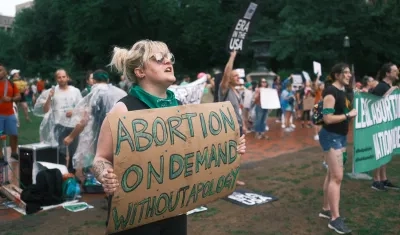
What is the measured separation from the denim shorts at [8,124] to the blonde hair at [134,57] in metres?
6.44

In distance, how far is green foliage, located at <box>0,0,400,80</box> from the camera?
97.0ft

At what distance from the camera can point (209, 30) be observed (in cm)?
3616

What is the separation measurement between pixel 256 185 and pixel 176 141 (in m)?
4.56

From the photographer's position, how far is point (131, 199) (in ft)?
7.08

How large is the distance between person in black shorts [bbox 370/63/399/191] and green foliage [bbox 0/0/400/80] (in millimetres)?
17759

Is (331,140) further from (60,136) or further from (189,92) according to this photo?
(60,136)

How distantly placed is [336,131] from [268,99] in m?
8.09

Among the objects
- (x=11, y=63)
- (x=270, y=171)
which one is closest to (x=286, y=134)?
(x=270, y=171)

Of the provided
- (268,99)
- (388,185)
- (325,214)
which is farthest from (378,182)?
(268,99)

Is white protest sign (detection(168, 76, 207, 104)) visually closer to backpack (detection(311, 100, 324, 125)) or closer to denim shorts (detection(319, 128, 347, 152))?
backpack (detection(311, 100, 324, 125))

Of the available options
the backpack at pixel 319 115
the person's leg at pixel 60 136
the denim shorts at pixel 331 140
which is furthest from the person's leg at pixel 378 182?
the person's leg at pixel 60 136

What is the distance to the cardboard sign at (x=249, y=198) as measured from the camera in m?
5.77

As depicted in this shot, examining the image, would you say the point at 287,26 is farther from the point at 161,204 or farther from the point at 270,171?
the point at 161,204

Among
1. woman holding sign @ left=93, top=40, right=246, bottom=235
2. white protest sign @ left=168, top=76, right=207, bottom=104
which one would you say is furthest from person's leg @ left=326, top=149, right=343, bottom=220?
white protest sign @ left=168, top=76, right=207, bottom=104
